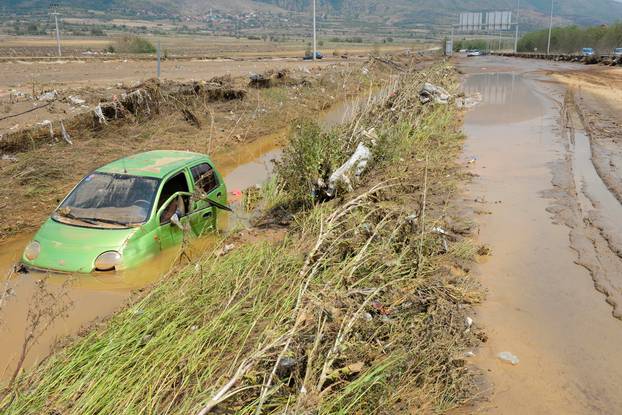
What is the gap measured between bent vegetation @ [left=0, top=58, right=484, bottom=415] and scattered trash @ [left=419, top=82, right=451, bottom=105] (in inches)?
504

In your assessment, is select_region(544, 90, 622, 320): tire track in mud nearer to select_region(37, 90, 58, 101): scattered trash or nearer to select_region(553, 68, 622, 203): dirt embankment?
select_region(553, 68, 622, 203): dirt embankment

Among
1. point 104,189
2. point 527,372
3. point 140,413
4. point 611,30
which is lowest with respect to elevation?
point 527,372

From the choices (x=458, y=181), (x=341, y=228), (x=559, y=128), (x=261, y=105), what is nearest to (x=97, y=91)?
(x=261, y=105)

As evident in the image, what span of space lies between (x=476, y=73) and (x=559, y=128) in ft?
98.0

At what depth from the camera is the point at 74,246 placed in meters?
6.95

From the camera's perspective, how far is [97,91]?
1853 centimetres

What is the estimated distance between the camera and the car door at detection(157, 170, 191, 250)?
7590 millimetres

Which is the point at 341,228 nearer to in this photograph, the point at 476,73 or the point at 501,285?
the point at 501,285

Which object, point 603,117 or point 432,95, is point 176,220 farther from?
point 603,117

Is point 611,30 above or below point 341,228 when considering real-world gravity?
above

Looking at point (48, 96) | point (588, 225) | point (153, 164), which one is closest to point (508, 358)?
point (588, 225)

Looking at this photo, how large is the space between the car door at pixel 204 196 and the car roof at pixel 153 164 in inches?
8.1

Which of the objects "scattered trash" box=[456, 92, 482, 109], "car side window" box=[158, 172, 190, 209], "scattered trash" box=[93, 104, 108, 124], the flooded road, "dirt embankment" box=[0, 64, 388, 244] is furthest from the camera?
"scattered trash" box=[456, 92, 482, 109]

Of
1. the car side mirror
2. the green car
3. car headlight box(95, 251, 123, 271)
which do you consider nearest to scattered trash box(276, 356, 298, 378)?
the green car
